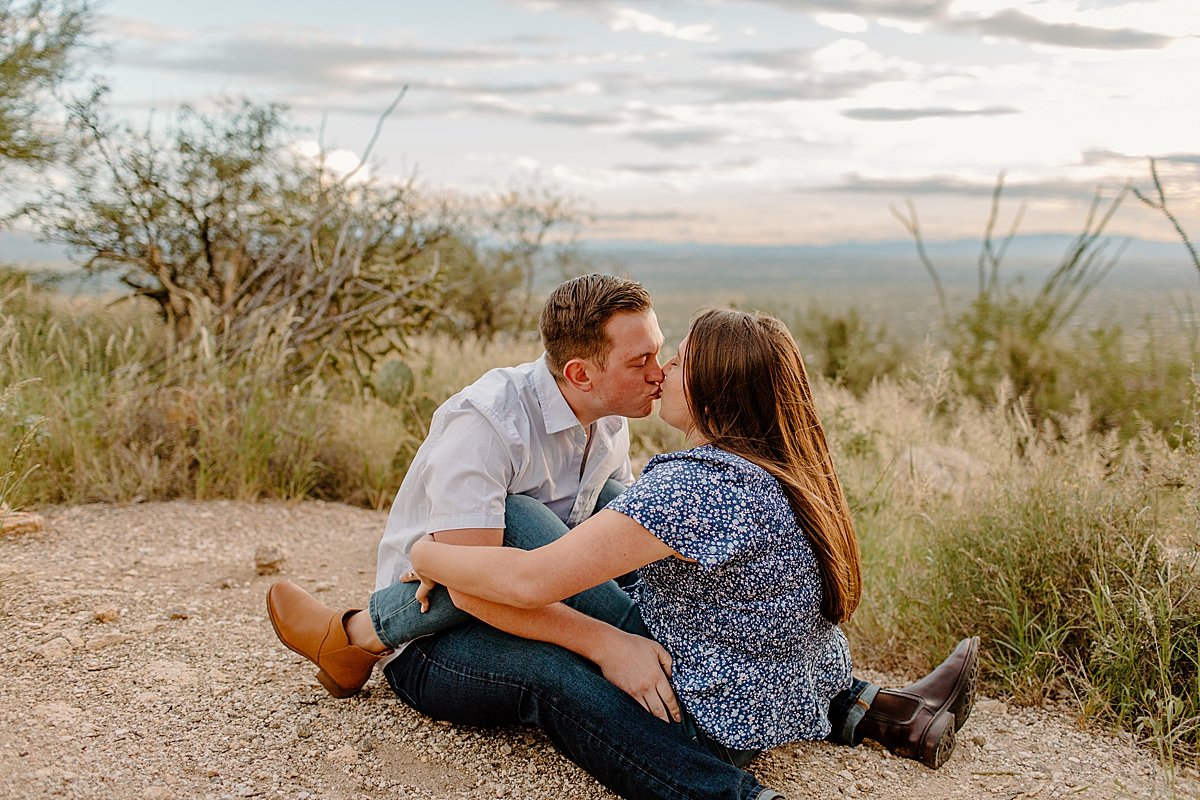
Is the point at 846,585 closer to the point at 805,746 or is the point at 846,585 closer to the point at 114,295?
the point at 805,746

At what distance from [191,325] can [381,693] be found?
14.8 feet

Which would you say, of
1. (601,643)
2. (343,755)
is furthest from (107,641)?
(601,643)

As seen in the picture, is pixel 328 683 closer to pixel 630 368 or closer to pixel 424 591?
pixel 424 591

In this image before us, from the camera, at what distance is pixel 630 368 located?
2.82 m

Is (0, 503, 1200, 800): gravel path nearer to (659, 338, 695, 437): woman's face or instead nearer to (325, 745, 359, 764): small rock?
(325, 745, 359, 764): small rock

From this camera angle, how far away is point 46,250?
24.8 ft

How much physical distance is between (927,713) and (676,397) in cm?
117

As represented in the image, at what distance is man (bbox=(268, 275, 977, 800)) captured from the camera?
252 cm

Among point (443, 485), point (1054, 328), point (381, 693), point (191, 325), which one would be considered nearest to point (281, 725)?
point (381, 693)

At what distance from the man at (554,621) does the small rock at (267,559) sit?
3.54 feet

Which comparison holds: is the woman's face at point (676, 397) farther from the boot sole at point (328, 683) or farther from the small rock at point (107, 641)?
the small rock at point (107, 641)

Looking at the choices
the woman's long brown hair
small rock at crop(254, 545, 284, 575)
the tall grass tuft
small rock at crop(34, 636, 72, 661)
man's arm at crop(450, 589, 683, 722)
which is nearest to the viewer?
the woman's long brown hair

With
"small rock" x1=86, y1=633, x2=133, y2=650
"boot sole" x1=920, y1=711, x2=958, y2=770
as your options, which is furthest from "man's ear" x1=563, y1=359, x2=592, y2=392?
"small rock" x1=86, y1=633, x2=133, y2=650

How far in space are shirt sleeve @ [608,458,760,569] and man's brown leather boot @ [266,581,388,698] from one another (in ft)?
3.57
